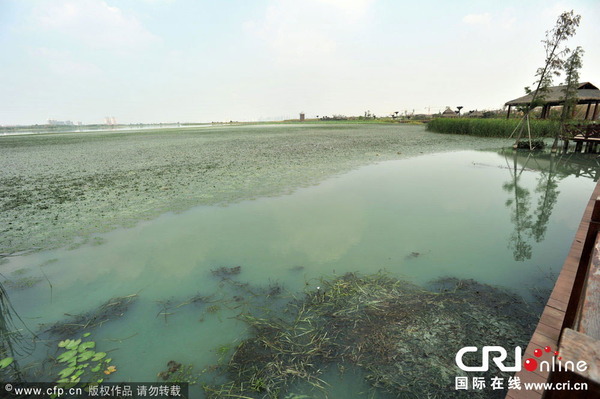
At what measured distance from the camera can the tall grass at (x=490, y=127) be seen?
19.8 m

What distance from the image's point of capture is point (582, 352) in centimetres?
74

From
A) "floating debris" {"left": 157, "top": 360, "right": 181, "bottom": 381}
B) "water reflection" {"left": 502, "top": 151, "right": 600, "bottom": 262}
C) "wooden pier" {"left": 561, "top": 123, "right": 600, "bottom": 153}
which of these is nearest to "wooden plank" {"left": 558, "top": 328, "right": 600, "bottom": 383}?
"floating debris" {"left": 157, "top": 360, "right": 181, "bottom": 381}

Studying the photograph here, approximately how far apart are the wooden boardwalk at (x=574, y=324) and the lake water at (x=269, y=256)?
3.18 feet

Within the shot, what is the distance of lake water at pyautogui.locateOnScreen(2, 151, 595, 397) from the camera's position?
276 centimetres

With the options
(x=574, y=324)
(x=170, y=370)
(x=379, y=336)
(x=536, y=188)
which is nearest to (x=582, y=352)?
(x=574, y=324)

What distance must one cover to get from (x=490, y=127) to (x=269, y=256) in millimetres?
25558

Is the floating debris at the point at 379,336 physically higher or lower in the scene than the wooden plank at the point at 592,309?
lower

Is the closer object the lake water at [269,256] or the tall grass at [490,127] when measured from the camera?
the lake water at [269,256]

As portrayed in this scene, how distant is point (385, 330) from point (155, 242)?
13.4 ft

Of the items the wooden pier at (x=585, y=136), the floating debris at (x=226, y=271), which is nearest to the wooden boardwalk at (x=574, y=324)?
the floating debris at (x=226, y=271)

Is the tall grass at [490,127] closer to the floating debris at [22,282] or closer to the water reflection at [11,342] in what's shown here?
the water reflection at [11,342]

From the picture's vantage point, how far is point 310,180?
855 centimetres

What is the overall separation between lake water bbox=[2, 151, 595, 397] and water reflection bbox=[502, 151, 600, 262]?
0.17 ft

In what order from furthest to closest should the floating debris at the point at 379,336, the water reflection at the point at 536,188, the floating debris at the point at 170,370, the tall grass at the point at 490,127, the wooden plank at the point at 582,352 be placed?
the tall grass at the point at 490,127 < the water reflection at the point at 536,188 < the floating debris at the point at 170,370 < the floating debris at the point at 379,336 < the wooden plank at the point at 582,352
